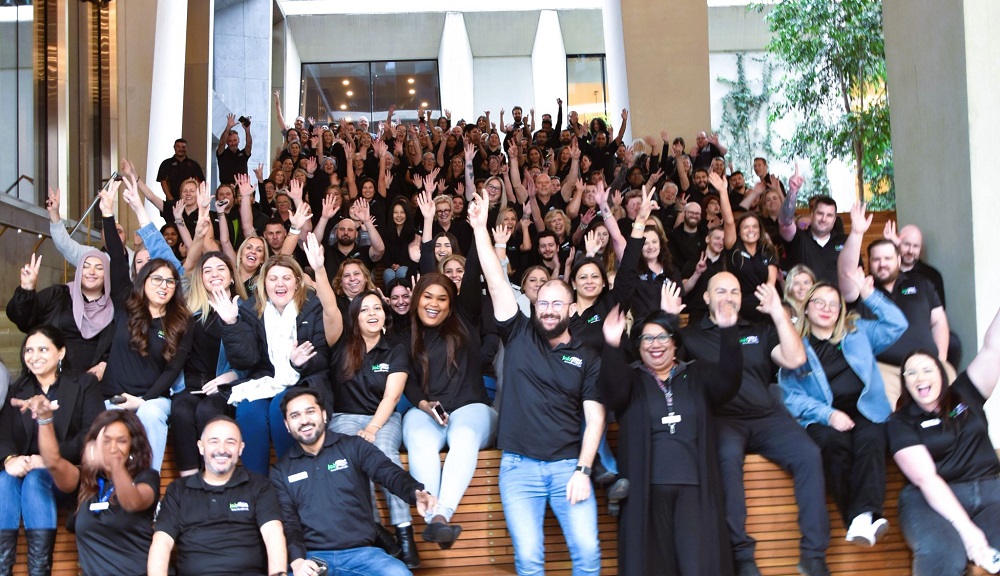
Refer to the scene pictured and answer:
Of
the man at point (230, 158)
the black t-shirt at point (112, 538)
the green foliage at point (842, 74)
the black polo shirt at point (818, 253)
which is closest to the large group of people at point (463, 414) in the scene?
the black t-shirt at point (112, 538)

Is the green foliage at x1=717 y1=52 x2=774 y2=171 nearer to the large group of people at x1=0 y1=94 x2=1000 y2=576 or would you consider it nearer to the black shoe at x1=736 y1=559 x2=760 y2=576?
the large group of people at x1=0 y1=94 x2=1000 y2=576

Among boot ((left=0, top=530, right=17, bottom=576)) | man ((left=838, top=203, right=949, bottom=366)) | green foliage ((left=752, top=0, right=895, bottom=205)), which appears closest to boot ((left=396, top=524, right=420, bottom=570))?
boot ((left=0, top=530, right=17, bottom=576))

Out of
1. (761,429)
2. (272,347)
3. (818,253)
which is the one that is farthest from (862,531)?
(818,253)

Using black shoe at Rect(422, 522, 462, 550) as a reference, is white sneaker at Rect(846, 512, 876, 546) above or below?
below

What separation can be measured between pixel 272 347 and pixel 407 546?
1.18 m

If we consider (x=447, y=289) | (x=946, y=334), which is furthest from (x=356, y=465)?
(x=946, y=334)

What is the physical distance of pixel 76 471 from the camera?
4.17 meters

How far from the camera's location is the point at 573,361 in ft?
14.4

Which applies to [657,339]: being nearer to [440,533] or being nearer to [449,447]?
[449,447]

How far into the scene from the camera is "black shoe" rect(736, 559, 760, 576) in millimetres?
4027

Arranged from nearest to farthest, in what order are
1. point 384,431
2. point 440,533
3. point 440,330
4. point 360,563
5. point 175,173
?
point 440,533 < point 360,563 < point 384,431 < point 440,330 < point 175,173

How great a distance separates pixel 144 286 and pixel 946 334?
14.2 ft

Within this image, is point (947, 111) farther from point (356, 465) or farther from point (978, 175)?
point (356, 465)

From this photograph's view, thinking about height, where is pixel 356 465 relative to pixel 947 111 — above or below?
below
